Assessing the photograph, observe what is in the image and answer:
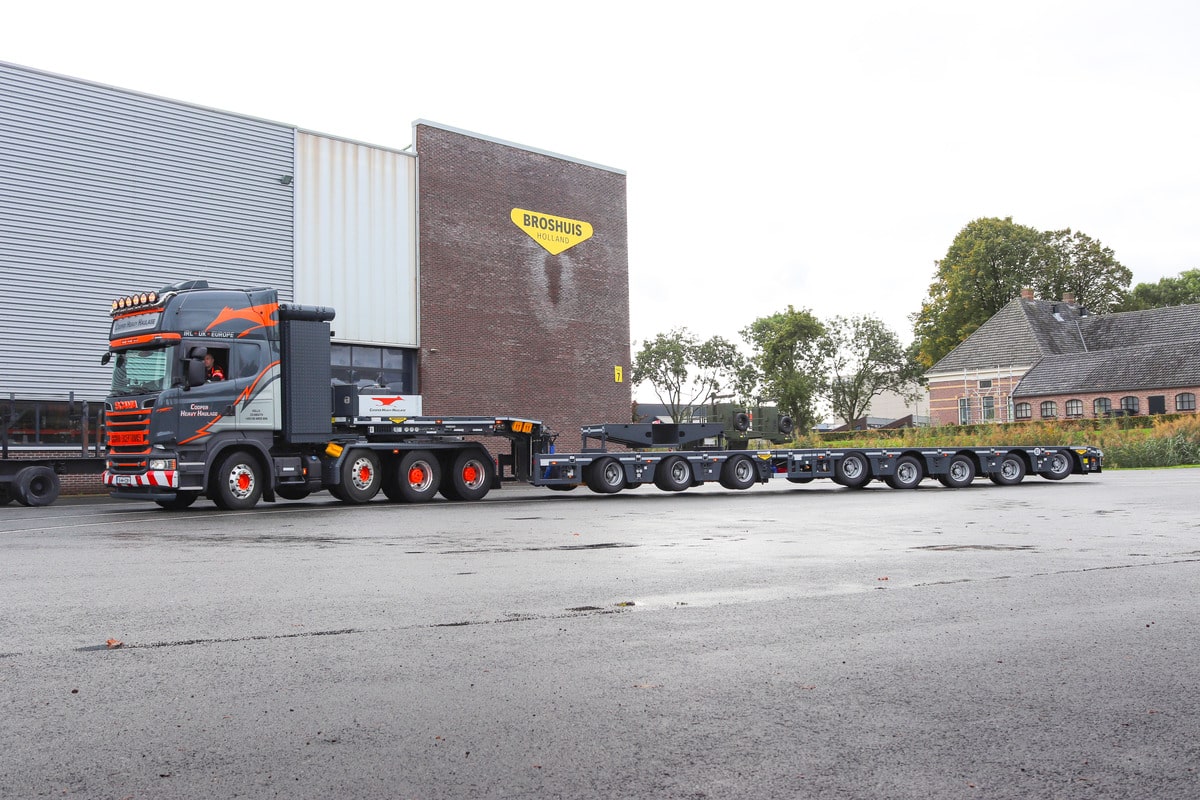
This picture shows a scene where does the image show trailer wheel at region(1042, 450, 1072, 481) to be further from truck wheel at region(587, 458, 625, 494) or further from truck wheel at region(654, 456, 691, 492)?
truck wheel at region(587, 458, 625, 494)

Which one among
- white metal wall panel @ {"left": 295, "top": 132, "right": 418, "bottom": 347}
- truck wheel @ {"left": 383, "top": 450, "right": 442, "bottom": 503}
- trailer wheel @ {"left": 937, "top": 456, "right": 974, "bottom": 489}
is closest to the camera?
truck wheel @ {"left": 383, "top": 450, "right": 442, "bottom": 503}

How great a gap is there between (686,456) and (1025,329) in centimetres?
5618

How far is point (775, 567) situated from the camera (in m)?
9.53

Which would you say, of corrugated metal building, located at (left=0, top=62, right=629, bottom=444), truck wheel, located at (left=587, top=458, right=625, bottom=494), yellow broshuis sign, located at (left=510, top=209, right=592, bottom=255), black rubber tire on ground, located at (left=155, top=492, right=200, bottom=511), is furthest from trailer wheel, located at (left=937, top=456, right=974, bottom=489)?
black rubber tire on ground, located at (left=155, top=492, right=200, bottom=511)

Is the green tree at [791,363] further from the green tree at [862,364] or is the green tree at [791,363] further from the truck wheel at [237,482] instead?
the truck wheel at [237,482]

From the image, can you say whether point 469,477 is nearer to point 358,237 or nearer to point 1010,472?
point 358,237

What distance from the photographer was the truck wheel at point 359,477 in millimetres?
20328

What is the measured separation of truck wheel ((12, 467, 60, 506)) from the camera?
20.9 m

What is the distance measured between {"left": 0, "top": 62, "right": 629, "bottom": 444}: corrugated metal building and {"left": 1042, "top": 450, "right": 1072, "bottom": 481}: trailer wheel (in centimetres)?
1535

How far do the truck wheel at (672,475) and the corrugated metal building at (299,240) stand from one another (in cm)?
912

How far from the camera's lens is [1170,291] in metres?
88.8

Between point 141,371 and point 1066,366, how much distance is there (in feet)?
213

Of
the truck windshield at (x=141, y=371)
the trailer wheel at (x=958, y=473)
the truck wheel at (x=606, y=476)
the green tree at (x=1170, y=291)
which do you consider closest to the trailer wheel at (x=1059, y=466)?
the trailer wheel at (x=958, y=473)

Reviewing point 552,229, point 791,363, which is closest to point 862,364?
point 791,363
